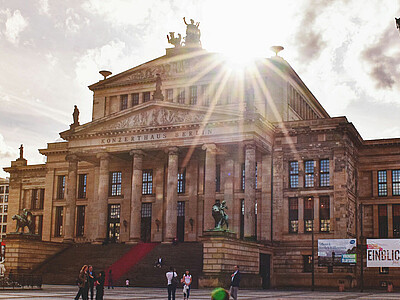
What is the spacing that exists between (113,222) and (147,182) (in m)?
6.05

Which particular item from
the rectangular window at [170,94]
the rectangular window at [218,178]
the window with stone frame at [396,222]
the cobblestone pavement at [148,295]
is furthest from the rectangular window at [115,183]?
the window with stone frame at [396,222]

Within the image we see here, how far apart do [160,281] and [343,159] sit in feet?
71.0

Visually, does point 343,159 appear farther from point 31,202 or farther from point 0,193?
point 0,193

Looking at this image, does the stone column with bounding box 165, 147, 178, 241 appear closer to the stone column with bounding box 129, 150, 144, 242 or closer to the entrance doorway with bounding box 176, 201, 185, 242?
the stone column with bounding box 129, 150, 144, 242

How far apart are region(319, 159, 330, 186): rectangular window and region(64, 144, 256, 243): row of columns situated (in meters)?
8.25

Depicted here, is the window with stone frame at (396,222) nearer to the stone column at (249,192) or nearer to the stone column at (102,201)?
the stone column at (249,192)

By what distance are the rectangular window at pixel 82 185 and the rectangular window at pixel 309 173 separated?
87.0 feet

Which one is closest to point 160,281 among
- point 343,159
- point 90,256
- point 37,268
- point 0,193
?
point 90,256

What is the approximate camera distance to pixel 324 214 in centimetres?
5953

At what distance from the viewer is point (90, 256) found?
5900 centimetres

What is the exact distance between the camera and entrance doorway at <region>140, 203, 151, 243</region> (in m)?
66.4

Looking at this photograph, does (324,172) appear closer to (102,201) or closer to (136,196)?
(136,196)

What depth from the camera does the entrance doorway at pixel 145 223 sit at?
2616 inches

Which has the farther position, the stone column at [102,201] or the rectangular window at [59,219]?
the rectangular window at [59,219]
